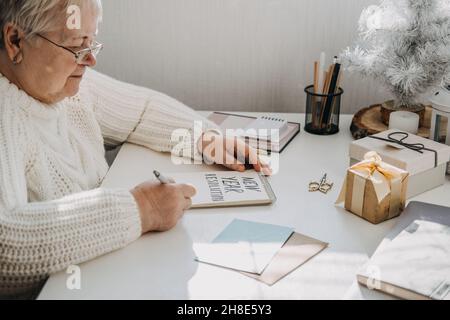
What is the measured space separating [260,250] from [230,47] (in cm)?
95

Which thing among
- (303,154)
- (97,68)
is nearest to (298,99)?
(303,154)

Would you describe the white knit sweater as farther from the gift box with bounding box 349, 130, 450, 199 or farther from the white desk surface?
the gift box with bounding box 349, 130, 450, 199

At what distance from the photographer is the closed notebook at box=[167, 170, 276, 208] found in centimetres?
114

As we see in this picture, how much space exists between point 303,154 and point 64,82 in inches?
24.8

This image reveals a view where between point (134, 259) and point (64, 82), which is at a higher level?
point (64, 82)

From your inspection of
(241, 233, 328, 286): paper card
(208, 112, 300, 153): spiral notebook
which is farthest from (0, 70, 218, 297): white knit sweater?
(241, 233, 328, 286): paper card

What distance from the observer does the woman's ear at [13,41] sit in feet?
3.43

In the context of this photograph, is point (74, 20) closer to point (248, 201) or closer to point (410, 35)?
point (248, 201)

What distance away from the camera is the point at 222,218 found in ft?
3.60

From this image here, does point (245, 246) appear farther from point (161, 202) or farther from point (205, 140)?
point (205, 140)

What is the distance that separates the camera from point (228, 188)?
1.20 metres

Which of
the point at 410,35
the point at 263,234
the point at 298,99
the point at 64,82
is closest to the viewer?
the point at 263,234

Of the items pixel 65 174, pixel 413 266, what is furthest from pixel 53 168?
pixel 413 266

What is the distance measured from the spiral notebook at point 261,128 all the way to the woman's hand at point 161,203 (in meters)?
0.40
